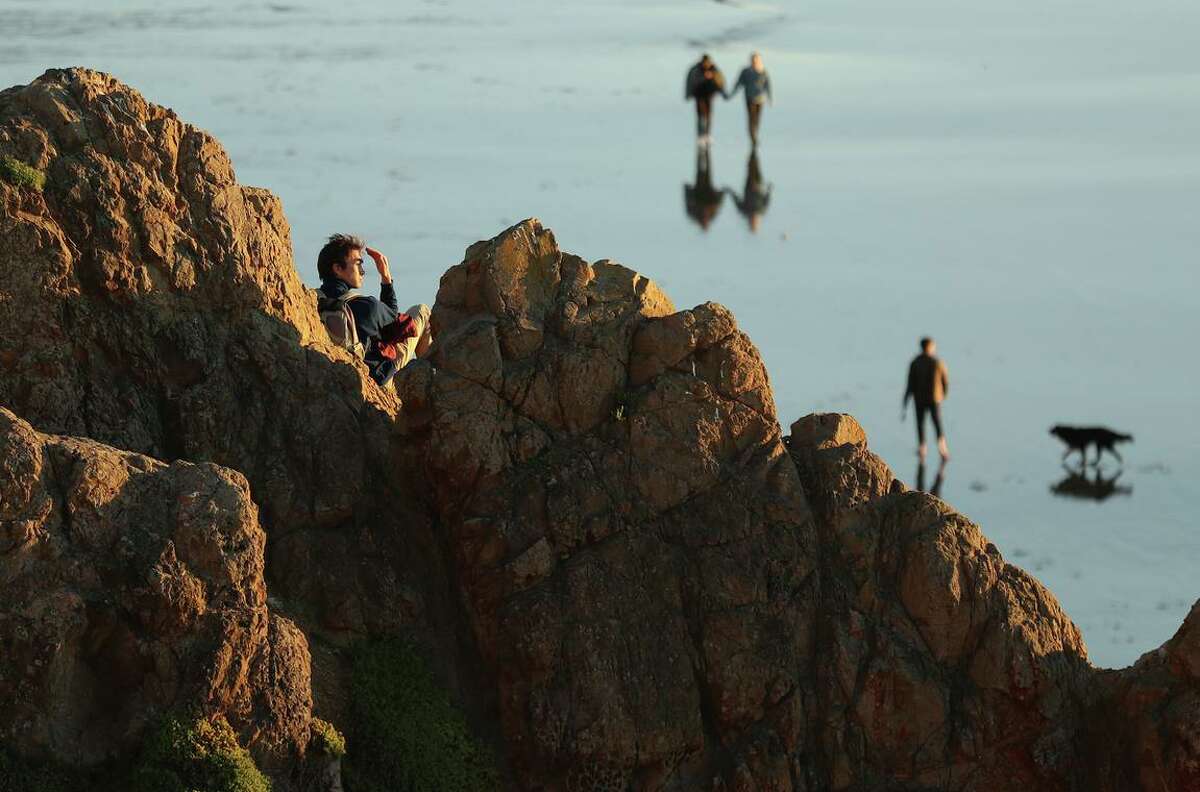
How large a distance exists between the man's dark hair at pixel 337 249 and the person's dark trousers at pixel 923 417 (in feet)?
36.8

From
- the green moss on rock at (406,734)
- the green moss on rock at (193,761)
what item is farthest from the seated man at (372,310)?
the green moss on rock at (193,761)

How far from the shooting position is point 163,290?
18.8m

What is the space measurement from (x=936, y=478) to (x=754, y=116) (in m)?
23.6

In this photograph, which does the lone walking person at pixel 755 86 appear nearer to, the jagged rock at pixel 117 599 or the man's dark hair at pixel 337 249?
the man's dark hair at pixel 337 249

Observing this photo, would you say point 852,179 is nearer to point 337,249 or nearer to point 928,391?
point 928,391

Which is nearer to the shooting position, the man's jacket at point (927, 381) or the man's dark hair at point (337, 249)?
the man's dark hair at point (337, 249)

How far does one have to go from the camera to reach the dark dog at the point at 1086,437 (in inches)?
1145

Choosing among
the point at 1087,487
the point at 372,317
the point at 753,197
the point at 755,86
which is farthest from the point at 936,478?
the point at 755,86

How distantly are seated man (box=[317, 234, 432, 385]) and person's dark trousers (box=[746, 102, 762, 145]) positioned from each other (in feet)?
99.4

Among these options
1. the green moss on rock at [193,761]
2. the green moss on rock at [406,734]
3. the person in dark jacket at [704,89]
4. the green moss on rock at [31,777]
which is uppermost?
the person in dark jacket at [704,89]

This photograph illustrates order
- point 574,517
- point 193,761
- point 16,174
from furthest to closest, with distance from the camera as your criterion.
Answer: point 574,517 → point 16,174 → point 193,761

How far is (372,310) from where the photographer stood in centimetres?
2064

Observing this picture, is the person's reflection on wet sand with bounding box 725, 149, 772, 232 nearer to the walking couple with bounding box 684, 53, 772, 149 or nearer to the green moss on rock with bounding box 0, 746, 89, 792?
the walking couple with bounding box 684, 53, 772, 149

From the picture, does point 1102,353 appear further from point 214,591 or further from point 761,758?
point 214,591
